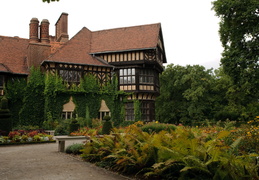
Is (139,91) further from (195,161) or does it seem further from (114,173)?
(195,161)

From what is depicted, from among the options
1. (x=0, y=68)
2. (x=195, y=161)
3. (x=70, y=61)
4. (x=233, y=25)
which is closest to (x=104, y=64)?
(x=70, y=61)

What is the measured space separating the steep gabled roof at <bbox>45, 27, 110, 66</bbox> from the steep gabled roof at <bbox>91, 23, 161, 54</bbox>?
85 centimetres

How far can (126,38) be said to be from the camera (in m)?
27.9

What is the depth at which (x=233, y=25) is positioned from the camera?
2061cm

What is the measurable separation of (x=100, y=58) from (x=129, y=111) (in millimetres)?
6263

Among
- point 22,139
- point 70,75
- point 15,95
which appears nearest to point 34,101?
point 15,95

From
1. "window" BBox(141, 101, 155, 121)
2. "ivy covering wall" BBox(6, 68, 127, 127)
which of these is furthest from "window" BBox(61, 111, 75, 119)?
"window" BBox(141, 101, 155, 121)

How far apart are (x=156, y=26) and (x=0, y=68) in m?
16.0

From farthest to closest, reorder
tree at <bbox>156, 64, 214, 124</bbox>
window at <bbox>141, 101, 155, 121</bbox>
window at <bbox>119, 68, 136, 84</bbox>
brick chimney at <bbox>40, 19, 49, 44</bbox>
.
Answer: tree at <bbox>156, 64, 214, 124</bbox> < window at <bbox>141, 101, 155, 121</bbox> < window at <bbox>119, 68, 136, 84</bbox> < brick chimney at <bbox>40, 19, 49, 44</bbox>

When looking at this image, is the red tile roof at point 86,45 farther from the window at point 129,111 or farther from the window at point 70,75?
the window at point 129,111

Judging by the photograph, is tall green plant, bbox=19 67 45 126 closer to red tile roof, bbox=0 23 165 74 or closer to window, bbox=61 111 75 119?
red tile roof, bbox=0 23 165 74

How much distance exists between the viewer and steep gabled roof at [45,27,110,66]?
2459 cm

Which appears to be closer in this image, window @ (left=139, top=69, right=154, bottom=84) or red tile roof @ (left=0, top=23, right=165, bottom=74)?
red tile roof @ (left=0, top=23, right=165, bottom=74)

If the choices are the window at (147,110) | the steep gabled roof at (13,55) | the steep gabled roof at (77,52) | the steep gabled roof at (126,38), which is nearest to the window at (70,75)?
the steep gabled roof at (77,52)
